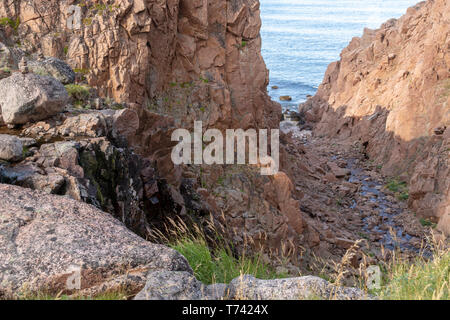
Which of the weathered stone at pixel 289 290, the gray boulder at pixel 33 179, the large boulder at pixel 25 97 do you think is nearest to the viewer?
the weathered stone at pixel 289 290

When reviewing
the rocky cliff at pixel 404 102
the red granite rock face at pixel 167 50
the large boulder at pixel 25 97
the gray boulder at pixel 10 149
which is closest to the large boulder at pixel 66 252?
the gray boulder at pixel 10 149

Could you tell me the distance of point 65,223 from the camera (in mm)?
4289

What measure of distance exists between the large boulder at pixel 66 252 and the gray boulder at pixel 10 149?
1235mm

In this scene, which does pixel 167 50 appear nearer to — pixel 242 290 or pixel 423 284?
pixel 242 290

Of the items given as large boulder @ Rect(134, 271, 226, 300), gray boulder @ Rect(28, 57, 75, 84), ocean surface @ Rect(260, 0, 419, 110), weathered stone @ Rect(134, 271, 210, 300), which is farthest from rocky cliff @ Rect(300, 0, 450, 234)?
weathered stone @ Rect(134, 271, 210, 300)

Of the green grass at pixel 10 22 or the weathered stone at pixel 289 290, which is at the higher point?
the green grass at pixel 10 22

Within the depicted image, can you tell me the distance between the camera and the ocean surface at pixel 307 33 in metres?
60.7

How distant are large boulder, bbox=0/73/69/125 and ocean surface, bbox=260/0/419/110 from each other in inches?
1733

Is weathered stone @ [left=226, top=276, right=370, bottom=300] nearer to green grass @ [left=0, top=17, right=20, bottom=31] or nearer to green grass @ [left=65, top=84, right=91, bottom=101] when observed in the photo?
green grass @ [left=65, top=84, right=91, bottom=101]

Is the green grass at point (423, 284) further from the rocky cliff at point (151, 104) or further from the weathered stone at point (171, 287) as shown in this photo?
the rocky cliff at point (151, 104)

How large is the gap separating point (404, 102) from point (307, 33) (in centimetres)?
6473

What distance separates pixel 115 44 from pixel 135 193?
808 centimetres
